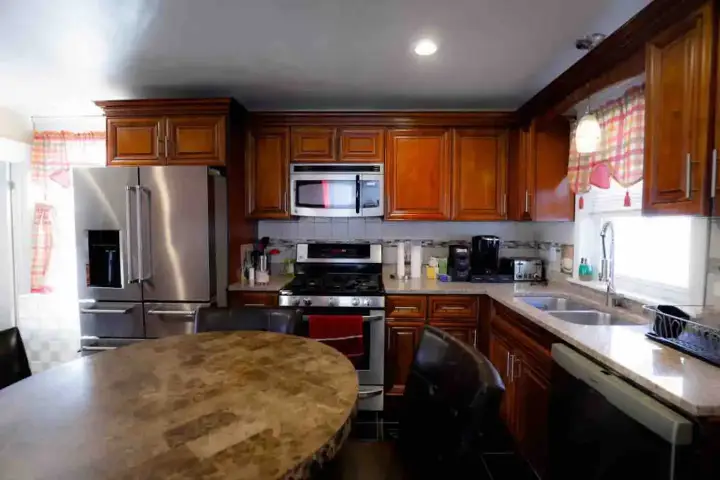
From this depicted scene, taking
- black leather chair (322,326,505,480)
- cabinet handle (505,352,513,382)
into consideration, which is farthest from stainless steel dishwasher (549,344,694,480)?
cabinet handle (505,352,513,382)

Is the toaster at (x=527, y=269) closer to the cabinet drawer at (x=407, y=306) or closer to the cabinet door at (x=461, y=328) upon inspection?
the cabinet door at (x=461, y=328)

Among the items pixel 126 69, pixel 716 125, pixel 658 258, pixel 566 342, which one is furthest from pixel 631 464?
pixel 126 69

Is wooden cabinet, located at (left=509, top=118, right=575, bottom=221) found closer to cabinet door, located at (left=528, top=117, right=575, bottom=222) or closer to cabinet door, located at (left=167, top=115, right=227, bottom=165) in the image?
cabinet door, located at (left=528, top=117, right=575, bottom=222)

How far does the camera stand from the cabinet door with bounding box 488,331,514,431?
7.82 feet

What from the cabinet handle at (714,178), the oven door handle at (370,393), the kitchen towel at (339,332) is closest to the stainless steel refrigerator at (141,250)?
the kitchen towel at (339,332)

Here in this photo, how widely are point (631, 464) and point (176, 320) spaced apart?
251 centimetres

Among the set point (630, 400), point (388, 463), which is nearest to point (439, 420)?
point (388, 463)

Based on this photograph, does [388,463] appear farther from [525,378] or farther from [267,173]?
[267,173]

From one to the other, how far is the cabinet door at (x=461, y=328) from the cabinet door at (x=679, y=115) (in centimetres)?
144

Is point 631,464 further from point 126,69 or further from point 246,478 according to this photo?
point 126,69

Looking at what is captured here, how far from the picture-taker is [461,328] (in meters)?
2.85

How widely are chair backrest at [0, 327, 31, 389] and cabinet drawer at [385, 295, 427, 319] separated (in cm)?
198

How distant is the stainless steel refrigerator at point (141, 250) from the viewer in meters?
2.62

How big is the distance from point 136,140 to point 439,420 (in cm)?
277
